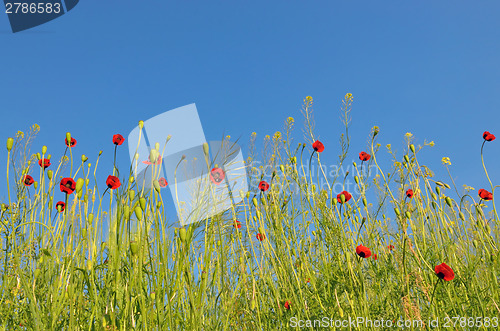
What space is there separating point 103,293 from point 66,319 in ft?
0.54

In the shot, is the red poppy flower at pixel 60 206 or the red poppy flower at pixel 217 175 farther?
the red poppy flower at pixel 60 206

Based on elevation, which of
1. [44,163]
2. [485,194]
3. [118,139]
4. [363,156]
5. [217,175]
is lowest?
[485,194]

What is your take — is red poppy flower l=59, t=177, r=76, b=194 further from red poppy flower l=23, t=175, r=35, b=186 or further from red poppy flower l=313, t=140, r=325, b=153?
red poppy flower l=313, t=140, r=325, b=153

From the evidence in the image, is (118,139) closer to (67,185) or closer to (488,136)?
(67,185)

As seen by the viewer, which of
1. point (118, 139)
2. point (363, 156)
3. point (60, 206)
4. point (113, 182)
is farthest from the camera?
point (363, 156)

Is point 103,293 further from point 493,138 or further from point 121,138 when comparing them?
point 493,138

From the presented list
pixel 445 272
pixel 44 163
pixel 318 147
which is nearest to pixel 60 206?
pixel 44 163

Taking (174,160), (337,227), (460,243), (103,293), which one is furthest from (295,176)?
(103,293)

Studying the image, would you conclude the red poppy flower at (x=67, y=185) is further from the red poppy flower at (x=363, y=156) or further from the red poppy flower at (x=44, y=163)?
the red poppy flower at (x=363, y=156)

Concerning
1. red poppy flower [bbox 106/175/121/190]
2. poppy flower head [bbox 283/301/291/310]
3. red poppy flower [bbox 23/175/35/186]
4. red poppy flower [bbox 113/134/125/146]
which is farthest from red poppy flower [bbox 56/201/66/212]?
poppy flower head [bbox 283/301/291/310]

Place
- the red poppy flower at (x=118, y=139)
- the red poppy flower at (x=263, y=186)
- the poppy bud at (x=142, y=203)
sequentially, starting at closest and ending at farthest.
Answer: the poppy bud at (x=142, y=203)
the red poppy flower at (x=118, y=139)
the red poppy flower at (x=263, y=186)

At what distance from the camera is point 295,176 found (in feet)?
7.72

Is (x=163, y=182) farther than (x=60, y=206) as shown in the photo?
No

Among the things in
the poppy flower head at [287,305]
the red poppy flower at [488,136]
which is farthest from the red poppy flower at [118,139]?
the red poppy flower at [488,136]
